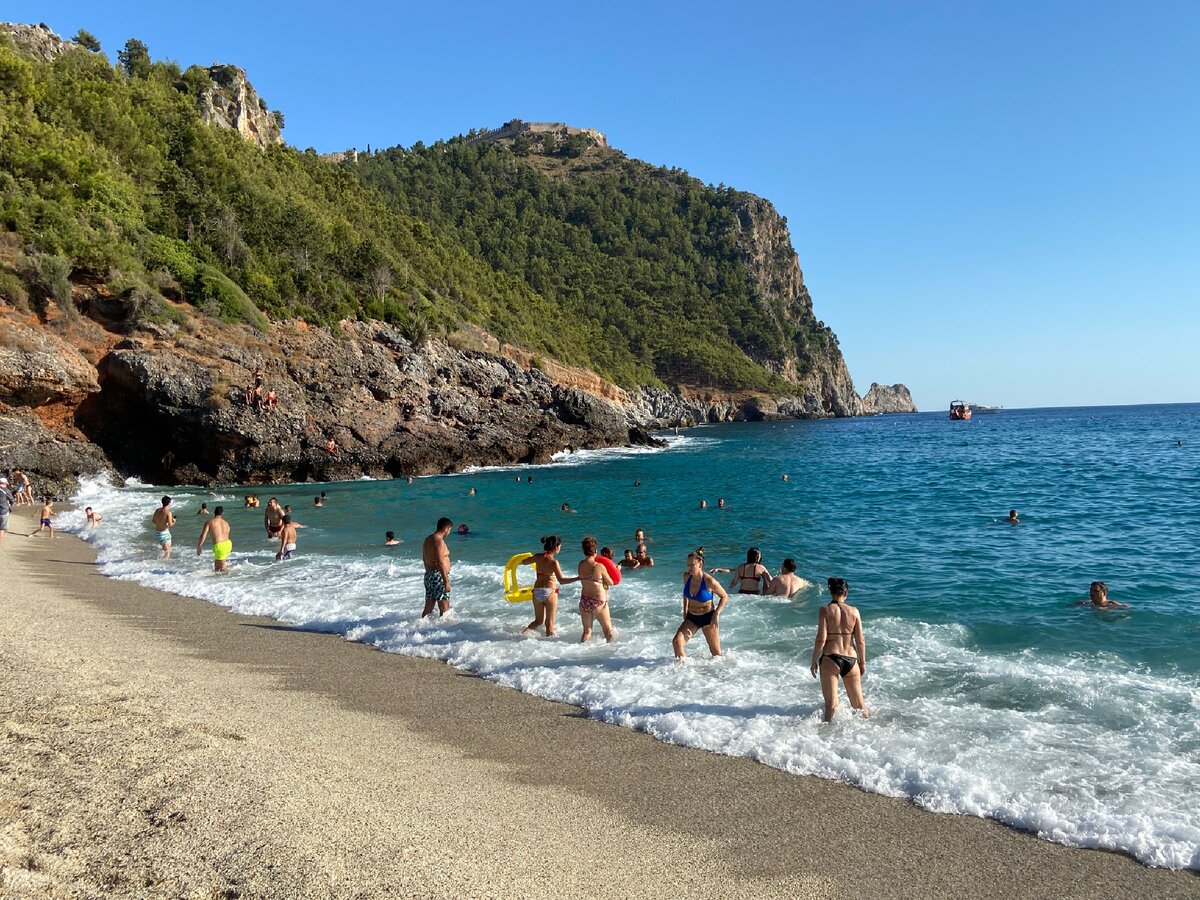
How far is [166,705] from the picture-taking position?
21.8 feet

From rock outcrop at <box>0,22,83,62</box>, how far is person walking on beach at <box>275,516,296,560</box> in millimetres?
53219

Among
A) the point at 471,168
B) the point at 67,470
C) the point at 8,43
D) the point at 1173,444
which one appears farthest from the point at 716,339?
the point at 67,470

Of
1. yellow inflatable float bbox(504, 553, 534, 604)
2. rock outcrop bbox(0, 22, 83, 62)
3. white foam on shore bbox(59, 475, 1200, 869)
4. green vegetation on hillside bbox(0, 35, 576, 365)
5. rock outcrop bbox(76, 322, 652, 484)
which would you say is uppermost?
rock outcrop bbox(0, 22, 83, 62)

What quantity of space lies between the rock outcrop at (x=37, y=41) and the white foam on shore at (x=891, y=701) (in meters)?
58.5

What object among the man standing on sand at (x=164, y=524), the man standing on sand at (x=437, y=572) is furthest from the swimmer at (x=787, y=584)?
the man standing on sand at (x=164, y=524)

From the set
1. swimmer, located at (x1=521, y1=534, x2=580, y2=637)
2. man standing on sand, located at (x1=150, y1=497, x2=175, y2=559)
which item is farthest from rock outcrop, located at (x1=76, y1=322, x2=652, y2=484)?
swimmer, located at (x1=521, y1=534, x2=580, y2=637)

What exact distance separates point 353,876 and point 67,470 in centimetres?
3111

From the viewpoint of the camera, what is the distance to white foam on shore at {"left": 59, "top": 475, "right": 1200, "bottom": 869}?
562 cm

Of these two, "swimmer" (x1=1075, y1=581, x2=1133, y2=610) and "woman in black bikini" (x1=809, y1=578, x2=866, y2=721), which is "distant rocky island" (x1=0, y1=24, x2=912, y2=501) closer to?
"woman in black bikini" (x1=809, y1=578, x2=866, y2=721)

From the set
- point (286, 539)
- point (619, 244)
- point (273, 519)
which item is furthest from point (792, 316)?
point (286, 539)

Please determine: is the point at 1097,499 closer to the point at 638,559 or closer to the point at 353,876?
the point at 638,559

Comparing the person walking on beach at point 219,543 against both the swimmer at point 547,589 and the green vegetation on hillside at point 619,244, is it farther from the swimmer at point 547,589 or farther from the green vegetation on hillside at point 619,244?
the green vegetation on hillside at point 619,244

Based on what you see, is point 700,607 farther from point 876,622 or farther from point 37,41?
point 37,41

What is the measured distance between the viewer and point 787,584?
12.7 metres
